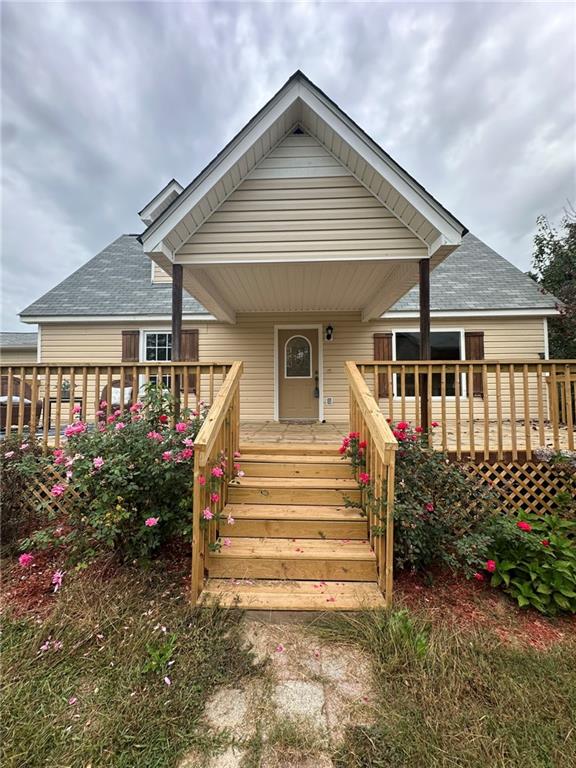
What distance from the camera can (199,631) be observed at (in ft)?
6.73

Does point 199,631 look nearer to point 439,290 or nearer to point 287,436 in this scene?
point 287,436

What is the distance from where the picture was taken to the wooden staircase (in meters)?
2.37

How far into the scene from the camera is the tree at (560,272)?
729 cm

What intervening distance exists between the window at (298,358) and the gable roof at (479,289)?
2091 mm

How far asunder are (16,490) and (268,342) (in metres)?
5.14

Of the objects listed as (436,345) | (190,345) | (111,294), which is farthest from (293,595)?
(111,294)

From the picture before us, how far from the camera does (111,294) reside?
27.5 ft

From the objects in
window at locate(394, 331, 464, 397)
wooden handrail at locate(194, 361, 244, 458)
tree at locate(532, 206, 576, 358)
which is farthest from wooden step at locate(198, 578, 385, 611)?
tree at locate(532, 206, 576, 358)

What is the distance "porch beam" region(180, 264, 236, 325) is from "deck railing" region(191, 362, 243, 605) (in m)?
2.00

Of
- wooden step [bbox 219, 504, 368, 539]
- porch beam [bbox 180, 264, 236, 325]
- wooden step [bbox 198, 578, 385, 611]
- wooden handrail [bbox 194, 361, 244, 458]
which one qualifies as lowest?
wooden step [bbox 198, 578, 385, 611]

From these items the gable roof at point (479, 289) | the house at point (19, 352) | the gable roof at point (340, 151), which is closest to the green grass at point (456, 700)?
the gable roof at point (340, 151)

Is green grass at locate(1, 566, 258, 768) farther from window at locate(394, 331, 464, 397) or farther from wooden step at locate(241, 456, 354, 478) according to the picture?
window at locate(394, 331, 464, 397)

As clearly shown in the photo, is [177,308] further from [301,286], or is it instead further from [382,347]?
[382,347]

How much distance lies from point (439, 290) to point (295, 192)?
525cm
